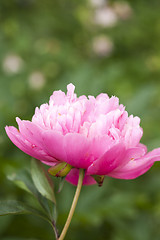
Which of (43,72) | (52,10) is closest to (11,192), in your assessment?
(43,72)

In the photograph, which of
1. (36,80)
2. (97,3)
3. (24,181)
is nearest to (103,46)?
(97,3)

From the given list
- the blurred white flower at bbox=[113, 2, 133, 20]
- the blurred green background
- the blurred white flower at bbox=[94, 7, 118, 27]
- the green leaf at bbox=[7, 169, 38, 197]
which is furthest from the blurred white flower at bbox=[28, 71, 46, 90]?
the green leaf at bbox=[7, 169, 38, 197]

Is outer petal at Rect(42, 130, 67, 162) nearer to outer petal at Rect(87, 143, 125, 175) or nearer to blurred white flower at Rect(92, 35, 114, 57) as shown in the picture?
outer petal at Rect(87, 143, 125, 175)

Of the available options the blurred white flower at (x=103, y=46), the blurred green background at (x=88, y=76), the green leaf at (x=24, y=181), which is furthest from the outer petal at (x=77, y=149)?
the blurred white flower at (x=103, y=46)

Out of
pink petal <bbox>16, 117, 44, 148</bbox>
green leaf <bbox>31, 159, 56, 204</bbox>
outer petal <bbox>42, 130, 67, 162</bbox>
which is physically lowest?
green leaf <bbox>31, 159, 56, 204</bbox>

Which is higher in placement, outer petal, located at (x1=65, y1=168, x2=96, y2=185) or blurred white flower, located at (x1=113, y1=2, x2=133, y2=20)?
blurred white flower, located at (x1=113, y1=2, x2=133, y2=20)

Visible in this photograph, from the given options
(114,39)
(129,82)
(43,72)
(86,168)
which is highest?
(114,39)

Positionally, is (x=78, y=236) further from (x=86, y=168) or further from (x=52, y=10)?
(x=52, y=10)
